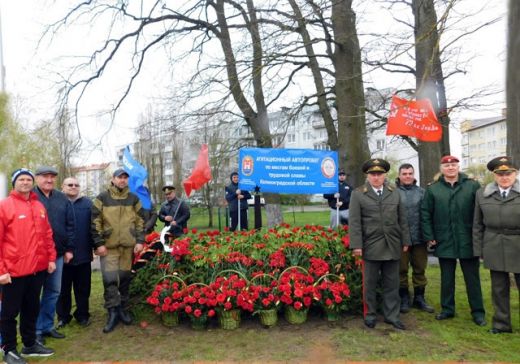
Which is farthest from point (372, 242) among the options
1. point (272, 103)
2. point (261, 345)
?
point (272, 103)

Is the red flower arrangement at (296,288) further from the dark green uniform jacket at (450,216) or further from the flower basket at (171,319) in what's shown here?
the dark green uniform jacket at (450,216)

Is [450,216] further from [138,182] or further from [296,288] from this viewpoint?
[138,182]

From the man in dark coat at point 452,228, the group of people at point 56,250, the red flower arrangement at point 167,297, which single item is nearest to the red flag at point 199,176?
the group of people at point 56,250

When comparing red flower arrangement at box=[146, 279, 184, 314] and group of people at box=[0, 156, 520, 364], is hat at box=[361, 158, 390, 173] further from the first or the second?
red flower arrangement at box=[146, 279, 184, 314]

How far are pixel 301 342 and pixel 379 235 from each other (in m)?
1.45

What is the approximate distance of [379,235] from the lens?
4922 mm

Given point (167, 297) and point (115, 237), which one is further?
point (115, 237)

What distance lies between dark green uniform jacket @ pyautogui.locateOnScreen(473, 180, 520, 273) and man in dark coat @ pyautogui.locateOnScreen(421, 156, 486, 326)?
0.75 feet

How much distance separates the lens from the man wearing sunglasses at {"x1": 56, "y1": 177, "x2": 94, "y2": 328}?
5.21 m

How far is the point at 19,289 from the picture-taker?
4133 mm

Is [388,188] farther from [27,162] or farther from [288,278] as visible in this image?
[27,162]

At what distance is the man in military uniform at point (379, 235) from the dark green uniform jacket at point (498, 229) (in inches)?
30.5

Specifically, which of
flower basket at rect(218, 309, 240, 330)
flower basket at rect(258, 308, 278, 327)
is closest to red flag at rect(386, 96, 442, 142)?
flower basket at rect(258, 308, 278, 327)

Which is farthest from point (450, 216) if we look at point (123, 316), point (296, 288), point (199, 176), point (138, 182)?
point (138, 182)
